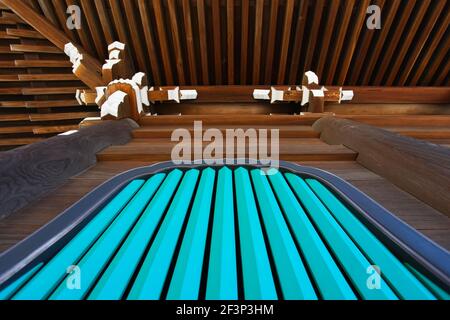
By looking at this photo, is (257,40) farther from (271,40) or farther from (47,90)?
(47,90)

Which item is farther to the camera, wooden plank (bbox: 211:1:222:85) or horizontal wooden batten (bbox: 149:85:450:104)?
horizontal wooden batten (bbox: 149:85:450:104)

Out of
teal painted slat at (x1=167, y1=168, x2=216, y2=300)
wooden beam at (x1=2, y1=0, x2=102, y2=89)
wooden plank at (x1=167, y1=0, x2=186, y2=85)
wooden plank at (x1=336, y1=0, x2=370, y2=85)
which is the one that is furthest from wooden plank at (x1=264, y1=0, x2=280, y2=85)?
teal painted slat at (x1=167, y1=168, x2=216, y2=300)

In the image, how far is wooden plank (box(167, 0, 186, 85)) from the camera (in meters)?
3.15

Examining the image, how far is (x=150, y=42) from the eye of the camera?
3.47 m

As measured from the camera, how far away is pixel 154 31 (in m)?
3.50

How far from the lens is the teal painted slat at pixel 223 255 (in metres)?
0.59

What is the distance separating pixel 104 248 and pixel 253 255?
51 cm

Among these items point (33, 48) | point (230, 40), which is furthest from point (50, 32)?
point (230, 40)

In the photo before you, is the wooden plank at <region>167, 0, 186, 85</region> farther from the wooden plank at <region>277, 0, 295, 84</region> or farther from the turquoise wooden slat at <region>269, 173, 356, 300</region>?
the turquoise wooden slat at <region>269, 173, 356, 300</region>

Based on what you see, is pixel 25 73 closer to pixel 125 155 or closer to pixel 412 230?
pixel 125 155

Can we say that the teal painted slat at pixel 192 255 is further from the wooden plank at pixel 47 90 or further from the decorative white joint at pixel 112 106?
the wooden plank at pixel 47 90

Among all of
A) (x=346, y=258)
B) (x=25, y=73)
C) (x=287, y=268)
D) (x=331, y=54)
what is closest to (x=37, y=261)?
(x=287, y=268)

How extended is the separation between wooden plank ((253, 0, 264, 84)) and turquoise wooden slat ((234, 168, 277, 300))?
3095 millimetres
